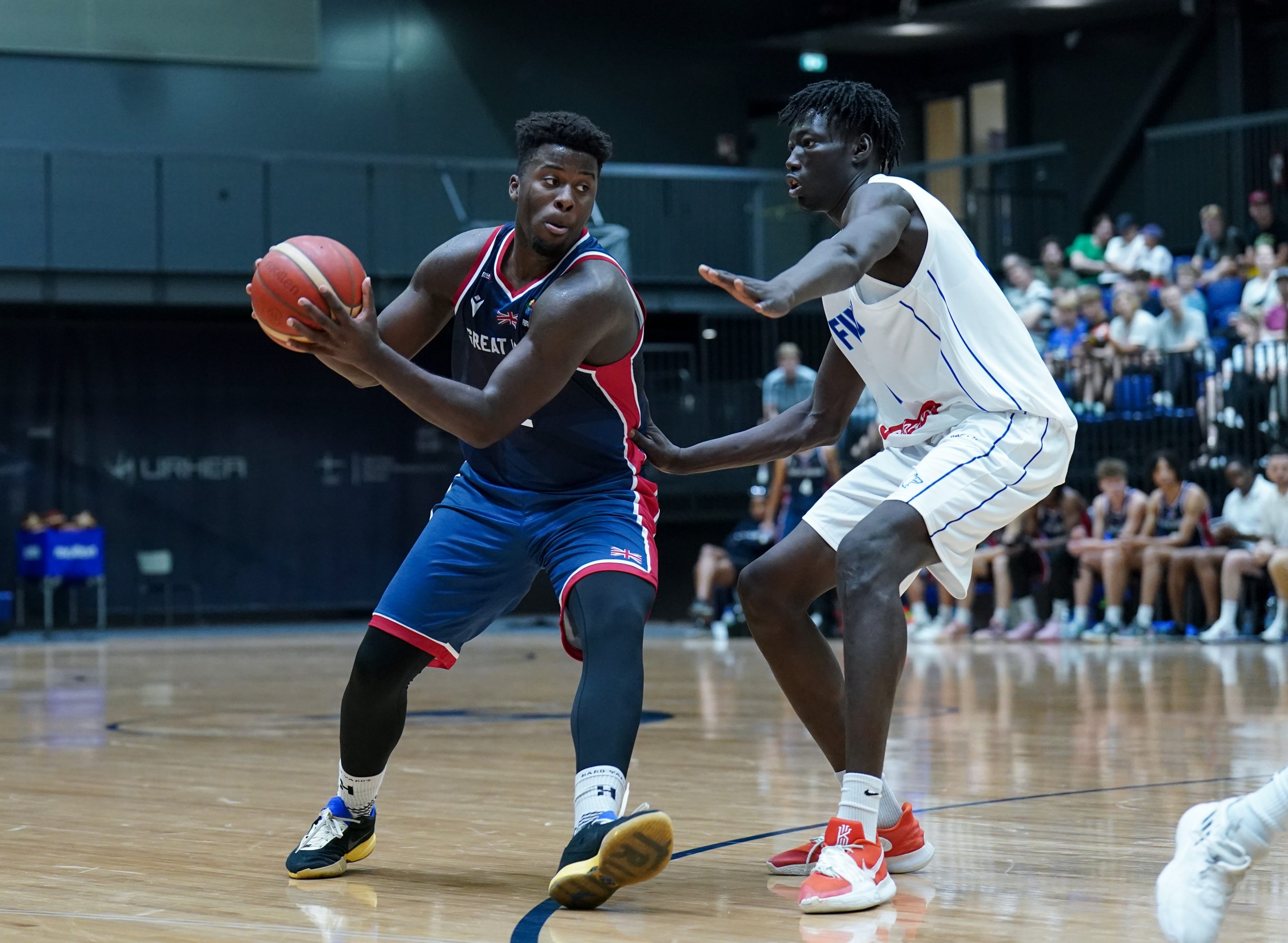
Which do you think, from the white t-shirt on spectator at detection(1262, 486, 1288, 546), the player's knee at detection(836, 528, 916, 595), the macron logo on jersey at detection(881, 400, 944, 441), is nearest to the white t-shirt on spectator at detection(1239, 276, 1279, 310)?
the white t-shirt on spectator at detection(1262, 486, 1288, 546)

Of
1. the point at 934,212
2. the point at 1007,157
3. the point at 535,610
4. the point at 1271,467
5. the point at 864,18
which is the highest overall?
the point at 864,18

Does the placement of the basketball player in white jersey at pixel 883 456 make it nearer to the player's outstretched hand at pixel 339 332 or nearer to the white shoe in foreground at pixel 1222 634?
the player's outstretched hand at pixel 339 332

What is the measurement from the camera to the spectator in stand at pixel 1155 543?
11.7 meters

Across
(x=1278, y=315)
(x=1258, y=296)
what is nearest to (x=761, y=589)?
(x=1278, y=315)

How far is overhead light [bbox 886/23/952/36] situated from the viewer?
62.9 ft

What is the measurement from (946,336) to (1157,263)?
1121cm

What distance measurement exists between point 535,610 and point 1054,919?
16.0 metres

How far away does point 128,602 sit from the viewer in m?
17.6

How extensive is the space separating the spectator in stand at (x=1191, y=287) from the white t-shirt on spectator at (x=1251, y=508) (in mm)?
1914

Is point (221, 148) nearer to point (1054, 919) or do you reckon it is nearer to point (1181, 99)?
point (1181, 99)

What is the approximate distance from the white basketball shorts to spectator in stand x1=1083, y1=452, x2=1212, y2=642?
8.48 metres

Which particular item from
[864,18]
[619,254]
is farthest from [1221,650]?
[864,18]

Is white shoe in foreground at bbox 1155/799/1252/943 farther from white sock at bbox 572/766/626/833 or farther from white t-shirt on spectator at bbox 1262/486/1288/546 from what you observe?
white t-shirt on spectator at bbox 1262/486/1288/546

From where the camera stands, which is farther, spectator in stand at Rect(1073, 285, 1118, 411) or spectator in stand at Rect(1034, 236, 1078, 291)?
spectator in stand at Rect(1034, 236, 1078, 291)
